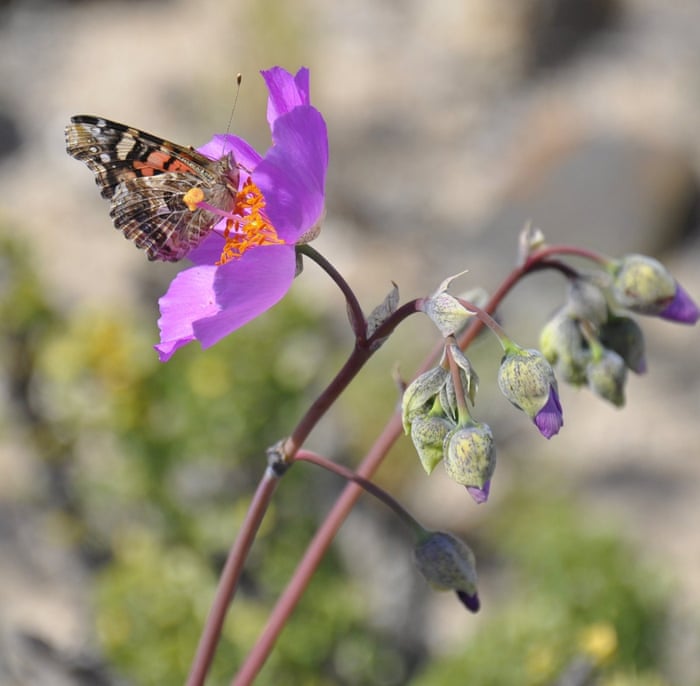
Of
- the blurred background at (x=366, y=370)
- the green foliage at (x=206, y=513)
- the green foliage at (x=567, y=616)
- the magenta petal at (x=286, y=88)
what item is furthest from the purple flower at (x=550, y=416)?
the green foliage at (x=206, y=513)

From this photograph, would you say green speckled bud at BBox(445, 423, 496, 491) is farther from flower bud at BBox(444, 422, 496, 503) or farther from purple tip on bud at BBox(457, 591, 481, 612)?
purple tip on bud at BBox(457, 591, 481, 612)

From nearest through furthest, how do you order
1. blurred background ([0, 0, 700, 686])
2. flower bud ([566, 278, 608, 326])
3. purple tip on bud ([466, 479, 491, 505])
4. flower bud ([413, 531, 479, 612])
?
purple tip on bud ([466, 479, 491, 505]) < flower bud ([413, 531, 479, 612]) < flower bud ([566, 278, 608, 326]) < blurred background ([0, 0, 700, 686])

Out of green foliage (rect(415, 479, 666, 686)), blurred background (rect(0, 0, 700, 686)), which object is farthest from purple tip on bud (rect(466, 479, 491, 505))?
green foliage (rect(415, 479, 666, 686))

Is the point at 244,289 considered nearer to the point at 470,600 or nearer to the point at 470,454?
the point at 470,454

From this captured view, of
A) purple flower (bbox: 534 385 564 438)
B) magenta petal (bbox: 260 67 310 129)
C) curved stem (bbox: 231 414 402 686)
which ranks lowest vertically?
curved stem (bbox: 231 414 402 686)

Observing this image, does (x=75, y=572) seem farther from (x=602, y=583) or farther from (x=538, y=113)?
(x=538, y=113)

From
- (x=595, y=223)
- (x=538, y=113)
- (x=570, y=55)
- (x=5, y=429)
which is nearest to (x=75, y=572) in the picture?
(x=5, y=429)
